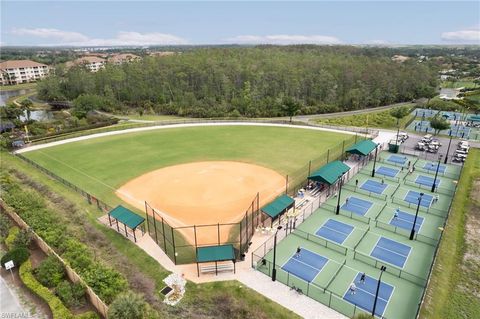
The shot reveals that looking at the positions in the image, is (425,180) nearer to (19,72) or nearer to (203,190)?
(203,190)

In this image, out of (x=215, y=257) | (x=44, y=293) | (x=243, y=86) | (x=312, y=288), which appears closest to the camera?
(x=44, y=293)

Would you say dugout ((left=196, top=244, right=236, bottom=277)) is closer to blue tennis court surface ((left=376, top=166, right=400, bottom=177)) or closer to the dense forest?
blue tennis court surface ((left=376, top=166, right=400, bottom=177))

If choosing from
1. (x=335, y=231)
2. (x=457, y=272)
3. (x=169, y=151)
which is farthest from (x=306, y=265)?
(x=169, y=151)

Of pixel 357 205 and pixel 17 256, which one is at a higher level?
pixel 17 256

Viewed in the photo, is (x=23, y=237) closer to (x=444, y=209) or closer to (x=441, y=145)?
(x=444, y=209)

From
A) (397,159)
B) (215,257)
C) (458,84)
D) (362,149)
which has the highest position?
(458,84)

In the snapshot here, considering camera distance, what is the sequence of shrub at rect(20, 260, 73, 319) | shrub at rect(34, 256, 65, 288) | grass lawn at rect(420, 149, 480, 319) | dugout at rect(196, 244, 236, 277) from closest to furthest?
shrub at rect(20, 260, 73, 319) → grass lawn at rect(420, 149, 480, 319) → shrub at rect(34, 256, 65, 288) → dugout at rect(196, 244, 236, 277)

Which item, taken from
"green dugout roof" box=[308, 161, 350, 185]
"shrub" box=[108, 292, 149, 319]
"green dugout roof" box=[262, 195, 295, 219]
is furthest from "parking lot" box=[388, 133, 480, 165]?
"shrub" box=[108, 292, 149, 319]
